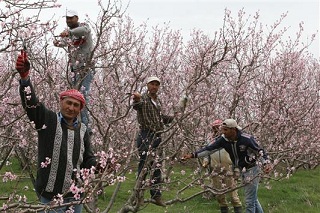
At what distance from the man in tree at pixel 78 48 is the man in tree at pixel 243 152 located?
173cm

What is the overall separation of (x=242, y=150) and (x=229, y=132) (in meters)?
0.34

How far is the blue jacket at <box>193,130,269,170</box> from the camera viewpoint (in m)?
5.79

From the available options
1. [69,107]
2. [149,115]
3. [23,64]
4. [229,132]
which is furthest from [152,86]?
[23,64]

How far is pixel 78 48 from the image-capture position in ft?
18.8

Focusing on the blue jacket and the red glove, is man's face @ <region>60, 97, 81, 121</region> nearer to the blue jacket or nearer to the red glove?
the red glove

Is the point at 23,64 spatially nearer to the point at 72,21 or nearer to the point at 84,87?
the point at 72,21

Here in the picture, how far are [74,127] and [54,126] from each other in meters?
0.21

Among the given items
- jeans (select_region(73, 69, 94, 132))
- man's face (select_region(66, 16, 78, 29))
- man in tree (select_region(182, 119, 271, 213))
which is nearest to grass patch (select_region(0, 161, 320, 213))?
man in tree (select_region(182, 119, 271, 213))

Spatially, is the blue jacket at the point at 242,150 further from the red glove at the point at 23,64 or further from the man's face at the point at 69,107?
the red glove at the point at 23,64

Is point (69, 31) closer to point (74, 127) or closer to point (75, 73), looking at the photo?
point (75, 73)

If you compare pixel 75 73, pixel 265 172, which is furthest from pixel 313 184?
pixel 75 73

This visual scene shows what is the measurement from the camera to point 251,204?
6137 millimetres

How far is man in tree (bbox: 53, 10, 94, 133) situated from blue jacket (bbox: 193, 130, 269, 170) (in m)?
1.88

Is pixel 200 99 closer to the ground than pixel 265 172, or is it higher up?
higher up
